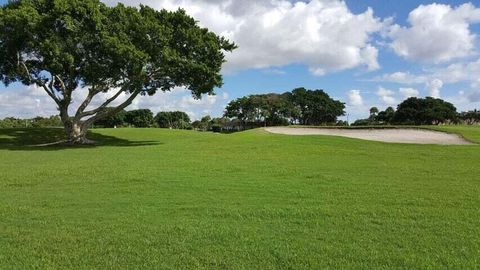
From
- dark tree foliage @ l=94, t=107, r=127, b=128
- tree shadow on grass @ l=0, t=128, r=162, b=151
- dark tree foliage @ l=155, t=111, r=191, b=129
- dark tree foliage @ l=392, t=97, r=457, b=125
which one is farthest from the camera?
dark tree foliage @ l=155, t=111, r=191, b=129

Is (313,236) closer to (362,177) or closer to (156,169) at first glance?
(362,177)

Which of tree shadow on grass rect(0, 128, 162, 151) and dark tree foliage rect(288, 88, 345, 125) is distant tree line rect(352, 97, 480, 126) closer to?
dark tree foliage rect(288, 88, 345, 125)

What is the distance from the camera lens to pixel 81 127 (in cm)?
3428

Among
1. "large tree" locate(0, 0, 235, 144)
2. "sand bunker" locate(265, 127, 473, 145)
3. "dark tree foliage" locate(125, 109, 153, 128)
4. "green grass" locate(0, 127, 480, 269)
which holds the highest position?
"large tree" locate(0, 0, 235, 144)

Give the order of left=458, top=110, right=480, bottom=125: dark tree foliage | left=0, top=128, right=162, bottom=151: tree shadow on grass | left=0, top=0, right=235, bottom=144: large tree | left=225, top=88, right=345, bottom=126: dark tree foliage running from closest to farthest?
1. left=0, top=0, right=235, bottom=144: large tree
2. left=0, top=128, right=162, bottom=151: tree shadow on grass
3. left=458, top=110, right=480, bottom=125: dark tree foliage
4. left=225, top=88, right=345, bottom=126: dark tree foliage

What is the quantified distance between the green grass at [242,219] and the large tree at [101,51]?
1600cm

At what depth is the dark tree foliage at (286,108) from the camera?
3905 inches

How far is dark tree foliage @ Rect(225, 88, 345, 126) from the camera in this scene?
325 feet

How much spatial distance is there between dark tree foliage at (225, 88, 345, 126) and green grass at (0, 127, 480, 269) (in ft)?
279

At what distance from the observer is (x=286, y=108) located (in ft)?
327

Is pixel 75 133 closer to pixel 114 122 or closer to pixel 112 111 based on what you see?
pixel 112 111

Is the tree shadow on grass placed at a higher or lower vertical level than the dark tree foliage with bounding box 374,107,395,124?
lower

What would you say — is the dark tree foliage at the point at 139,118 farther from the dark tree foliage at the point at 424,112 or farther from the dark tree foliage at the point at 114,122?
the dark tree foliage at the point at 424,112

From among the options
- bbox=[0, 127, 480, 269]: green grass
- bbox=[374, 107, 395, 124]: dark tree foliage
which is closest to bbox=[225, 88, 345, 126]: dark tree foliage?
bbox=[374, 107, 395, 124]: dark tree foliage
